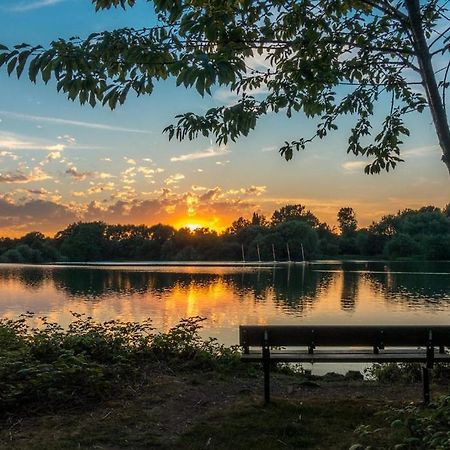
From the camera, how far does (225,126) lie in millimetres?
4531

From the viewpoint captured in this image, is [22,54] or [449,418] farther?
[449,418]

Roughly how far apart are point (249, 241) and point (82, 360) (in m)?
116

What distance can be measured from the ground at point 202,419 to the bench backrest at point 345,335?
615 mm

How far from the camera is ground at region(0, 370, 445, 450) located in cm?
457

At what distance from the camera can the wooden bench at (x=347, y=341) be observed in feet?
19.4

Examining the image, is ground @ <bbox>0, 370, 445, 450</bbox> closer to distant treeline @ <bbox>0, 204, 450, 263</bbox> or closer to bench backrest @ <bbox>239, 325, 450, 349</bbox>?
bench backrest @ <bbox>239, 325, 450, 349</bbox>

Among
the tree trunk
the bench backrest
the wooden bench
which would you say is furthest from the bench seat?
the tree trunk

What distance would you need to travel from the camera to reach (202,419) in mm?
5266

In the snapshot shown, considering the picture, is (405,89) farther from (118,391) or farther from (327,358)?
(118,391)

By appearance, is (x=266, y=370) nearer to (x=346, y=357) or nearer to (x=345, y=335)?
(x=346, y=357)

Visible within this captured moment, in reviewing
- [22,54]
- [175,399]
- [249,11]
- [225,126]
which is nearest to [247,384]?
[175,399]

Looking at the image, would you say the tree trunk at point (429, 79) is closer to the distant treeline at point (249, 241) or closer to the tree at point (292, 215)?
the distant treeline at point (249, 241)

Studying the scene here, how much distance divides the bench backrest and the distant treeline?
9651 centimetres

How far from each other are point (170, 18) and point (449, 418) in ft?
10.5
